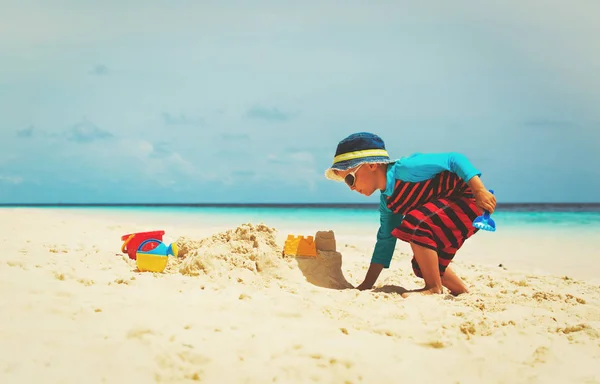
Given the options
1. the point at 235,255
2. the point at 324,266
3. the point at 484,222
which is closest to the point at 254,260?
the point at 235,255

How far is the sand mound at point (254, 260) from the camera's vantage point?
321 centimetres

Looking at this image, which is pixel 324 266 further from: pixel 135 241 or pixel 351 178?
pixel 135 241

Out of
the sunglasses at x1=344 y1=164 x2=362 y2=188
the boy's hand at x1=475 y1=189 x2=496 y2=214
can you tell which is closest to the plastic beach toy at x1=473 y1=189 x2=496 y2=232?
the boy's hand at x1=475 y1=189 x2=496 y2=214

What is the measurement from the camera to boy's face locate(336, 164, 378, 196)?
3.13 m

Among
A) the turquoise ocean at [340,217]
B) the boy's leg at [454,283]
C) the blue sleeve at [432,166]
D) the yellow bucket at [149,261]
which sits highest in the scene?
the blue sleeve at [432,166]

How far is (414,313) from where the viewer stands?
8.29 feet

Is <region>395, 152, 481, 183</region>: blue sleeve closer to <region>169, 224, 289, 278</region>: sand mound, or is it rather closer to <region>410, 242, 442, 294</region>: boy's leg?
<region>410, 242, 442, 294</region>: boy's leg

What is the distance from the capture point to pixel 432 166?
3.03 metres

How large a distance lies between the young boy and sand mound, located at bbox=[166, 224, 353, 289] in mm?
631

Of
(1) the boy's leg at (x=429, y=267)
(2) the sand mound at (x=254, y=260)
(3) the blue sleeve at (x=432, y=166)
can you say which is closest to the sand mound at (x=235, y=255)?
(2) the sand mound at (x=254, y=260)

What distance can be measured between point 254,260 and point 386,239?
96 centimetres

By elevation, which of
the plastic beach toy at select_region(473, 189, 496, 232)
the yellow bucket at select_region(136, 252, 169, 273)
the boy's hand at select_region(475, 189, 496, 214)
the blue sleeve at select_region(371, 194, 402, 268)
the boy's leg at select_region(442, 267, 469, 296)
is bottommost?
the boy's leg at select_region(442, 267, 469, 296)

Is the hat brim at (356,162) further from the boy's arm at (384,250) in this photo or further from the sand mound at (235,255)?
the sand mound at (235,255)

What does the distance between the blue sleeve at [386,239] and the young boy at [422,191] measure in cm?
21
